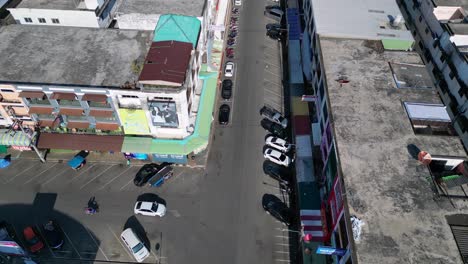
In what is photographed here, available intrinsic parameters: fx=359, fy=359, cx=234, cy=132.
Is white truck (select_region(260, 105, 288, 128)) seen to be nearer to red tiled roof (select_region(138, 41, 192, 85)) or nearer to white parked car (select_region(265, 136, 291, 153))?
white parked car (select_region(265, 136, 291, 153))

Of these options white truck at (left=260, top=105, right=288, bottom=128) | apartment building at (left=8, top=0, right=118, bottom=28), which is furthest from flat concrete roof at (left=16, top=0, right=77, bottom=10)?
white truck at (left=260, top=105, right=288, bottom=128)

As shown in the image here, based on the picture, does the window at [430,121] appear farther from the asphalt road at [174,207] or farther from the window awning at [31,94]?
the window awning at [31,94]

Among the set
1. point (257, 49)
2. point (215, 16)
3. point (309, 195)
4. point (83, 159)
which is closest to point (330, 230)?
point (309, 195)

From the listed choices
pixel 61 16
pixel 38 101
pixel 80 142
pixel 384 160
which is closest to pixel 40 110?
pixel 38 101

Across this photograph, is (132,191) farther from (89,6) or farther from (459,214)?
(459,214)

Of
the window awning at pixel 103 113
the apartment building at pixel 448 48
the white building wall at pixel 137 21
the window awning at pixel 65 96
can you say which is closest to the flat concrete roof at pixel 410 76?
the apartment building at pixel 448 48

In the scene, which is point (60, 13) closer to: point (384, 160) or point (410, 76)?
point (384, 160)
